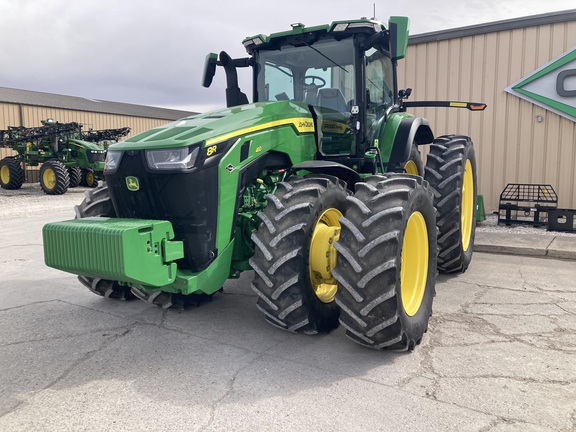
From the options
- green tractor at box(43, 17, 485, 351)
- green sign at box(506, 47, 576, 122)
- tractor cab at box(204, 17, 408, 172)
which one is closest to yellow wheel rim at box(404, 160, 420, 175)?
tractor cab at box(204, 17, 408, 172)


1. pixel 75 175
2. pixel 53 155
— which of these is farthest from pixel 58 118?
pixel 75 175

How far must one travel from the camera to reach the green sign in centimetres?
841

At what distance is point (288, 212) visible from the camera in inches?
127

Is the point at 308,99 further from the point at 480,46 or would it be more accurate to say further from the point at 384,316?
the point at 480,46

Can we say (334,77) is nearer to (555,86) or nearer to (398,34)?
(398,34)

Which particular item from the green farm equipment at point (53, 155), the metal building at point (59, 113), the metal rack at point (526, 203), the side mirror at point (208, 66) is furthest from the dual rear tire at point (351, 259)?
the metal building at point (59, 113)

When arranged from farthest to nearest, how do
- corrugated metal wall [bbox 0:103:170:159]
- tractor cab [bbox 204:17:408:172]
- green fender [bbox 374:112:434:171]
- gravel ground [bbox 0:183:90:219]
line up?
1. corrugated metal wall [bbox 0:103:170:159]
2. gravel ground [bbox 0:183:90:219]
3. green fender [bbox 374:112:434:171]
4. tractor cab [bbox 204:17:408:172]

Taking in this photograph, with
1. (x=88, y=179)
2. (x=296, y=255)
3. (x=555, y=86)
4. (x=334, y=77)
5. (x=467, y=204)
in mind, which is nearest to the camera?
(x=296, y=255)

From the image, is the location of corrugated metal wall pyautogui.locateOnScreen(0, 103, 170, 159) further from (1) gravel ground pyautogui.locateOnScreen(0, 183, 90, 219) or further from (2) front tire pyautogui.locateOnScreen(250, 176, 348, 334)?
(2) front tire pyautogui.locateOnScreen(250, 176, 348, 334)

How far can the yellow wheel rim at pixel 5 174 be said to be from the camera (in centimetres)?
1905

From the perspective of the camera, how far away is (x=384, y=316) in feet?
9.88

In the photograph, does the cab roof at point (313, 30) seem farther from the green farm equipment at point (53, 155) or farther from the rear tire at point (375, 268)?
the green farm equipment at point (53, 155)

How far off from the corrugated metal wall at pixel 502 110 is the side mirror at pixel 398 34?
5.95m

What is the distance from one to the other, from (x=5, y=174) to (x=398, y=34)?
1961 centimetres
